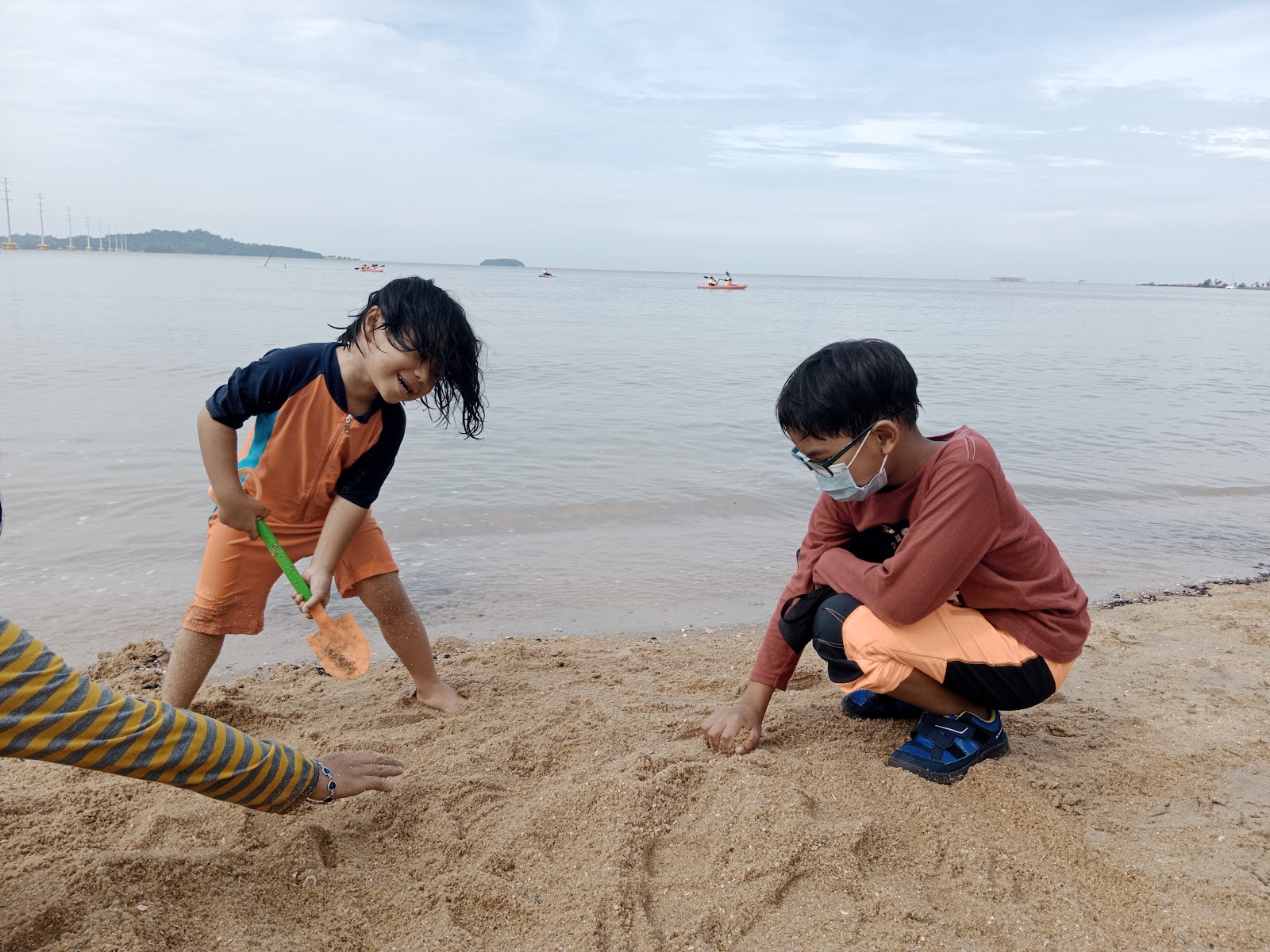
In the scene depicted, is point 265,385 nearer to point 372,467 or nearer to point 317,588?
point 372,467

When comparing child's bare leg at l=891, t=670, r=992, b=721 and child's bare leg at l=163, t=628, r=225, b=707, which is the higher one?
child's bare leg at l=891, t=670, r=992, b=721

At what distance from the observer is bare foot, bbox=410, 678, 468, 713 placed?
2977 mm

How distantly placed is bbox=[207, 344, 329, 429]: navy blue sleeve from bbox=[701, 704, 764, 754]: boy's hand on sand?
4.97 feet

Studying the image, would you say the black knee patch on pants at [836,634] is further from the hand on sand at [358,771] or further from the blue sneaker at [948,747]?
the hand on sand at [358,771]

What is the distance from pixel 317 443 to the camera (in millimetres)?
2662

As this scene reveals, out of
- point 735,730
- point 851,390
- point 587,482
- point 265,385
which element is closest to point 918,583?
point 851,390

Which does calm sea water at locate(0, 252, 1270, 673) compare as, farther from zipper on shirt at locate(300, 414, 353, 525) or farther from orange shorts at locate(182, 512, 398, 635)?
zipper on shirt at locate(300, 414, 353, 525)

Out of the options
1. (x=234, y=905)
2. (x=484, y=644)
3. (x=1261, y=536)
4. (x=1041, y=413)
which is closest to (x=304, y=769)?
(x=234, y=905)

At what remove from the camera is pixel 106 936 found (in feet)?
5.24

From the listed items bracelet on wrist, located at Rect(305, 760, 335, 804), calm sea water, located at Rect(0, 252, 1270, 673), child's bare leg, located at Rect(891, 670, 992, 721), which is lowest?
calm sea water, located at Rect(0, 252, 1270, 673)

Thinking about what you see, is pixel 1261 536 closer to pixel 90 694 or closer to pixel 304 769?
pixel 304 769

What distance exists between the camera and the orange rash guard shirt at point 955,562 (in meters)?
2.19

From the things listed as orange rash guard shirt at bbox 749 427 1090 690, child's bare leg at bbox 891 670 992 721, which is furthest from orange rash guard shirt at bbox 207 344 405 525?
child's bare leg at bbox 891 670 992 721

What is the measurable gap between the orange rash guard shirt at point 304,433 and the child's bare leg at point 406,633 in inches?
12.4
